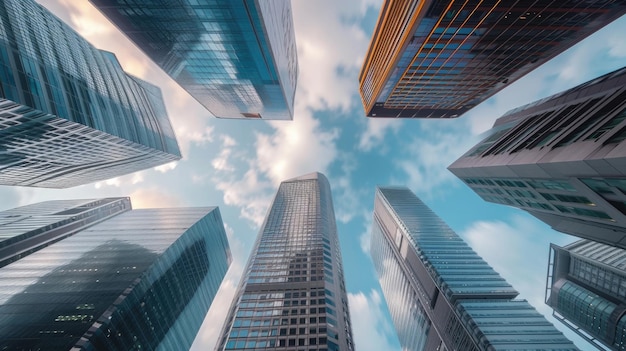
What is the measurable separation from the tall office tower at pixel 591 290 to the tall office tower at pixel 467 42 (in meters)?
57.8

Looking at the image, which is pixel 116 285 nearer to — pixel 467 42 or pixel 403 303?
pixel 467 42

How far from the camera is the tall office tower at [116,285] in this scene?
48000 mm

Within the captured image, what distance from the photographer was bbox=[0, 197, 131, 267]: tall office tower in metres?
85.9

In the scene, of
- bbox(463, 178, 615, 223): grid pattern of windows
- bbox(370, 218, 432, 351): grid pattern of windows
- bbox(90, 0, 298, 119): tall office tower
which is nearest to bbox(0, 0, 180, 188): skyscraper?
bbox(90, 0, 298, 119): tall office tower

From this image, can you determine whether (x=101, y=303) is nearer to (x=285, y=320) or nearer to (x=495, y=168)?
(x=285, y=320)

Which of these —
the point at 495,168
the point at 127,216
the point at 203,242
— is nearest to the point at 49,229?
the point at 127,216

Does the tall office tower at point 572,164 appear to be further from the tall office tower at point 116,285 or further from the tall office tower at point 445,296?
the tall office tower at point 116,285

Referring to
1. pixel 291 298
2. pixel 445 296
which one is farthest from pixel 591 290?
pixel 291 298

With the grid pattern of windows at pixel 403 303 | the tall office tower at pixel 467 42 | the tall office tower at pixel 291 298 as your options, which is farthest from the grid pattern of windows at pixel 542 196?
the grid pattern of windows at pixel 403 303

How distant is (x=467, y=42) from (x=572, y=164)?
40.3 m

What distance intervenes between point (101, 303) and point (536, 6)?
100865mm

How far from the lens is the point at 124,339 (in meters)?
54.7

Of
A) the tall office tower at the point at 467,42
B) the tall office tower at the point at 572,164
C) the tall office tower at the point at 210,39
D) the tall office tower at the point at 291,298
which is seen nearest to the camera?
the tall office tower at the point at 572,164

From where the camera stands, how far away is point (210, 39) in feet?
147
